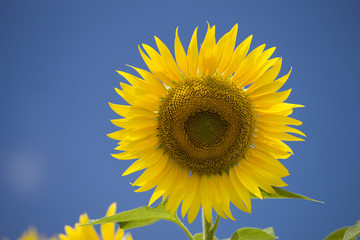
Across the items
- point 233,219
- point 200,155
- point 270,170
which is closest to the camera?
point 233,219

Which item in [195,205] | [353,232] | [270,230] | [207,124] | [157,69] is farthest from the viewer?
[270,230]

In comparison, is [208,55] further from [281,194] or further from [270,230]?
[270,230]

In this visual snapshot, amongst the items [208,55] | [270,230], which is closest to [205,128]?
[208,55]

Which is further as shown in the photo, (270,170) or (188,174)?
(188,174)

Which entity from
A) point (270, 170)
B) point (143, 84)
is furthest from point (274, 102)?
point (143, 84)

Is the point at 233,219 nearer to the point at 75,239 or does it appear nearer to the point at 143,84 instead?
the point at 143,84

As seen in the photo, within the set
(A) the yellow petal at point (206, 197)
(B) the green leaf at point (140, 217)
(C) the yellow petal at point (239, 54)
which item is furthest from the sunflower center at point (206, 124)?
(B) the green leaf at point (140, 217)

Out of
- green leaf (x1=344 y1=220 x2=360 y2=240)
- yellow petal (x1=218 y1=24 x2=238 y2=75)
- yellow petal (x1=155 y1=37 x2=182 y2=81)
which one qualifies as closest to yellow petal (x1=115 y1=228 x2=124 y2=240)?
yellow petal (x1=155 y1=37 x2=182 y2=81)
